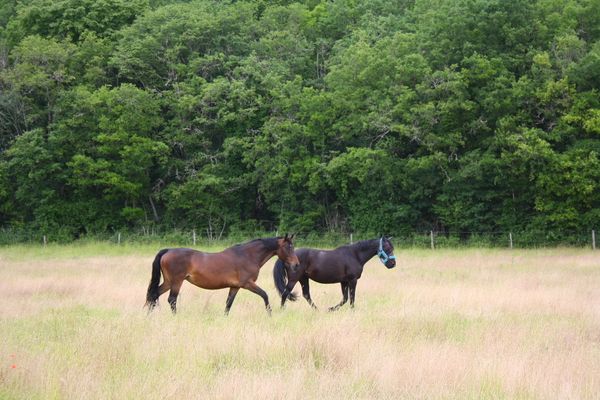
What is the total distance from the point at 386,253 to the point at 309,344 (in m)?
5.17

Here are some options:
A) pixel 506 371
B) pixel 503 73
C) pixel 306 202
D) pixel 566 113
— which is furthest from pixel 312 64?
pixel 506 371

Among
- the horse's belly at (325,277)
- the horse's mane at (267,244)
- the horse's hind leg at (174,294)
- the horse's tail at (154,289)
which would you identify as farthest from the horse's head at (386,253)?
the horse's tail at (154,289)

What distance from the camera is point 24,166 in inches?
1558

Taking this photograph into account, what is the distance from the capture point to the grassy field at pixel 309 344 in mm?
6457

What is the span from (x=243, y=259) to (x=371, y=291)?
4.36 m

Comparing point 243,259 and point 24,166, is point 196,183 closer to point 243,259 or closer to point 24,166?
point 24,166

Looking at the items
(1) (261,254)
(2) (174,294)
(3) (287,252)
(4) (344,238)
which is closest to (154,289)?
(2) (174,294)

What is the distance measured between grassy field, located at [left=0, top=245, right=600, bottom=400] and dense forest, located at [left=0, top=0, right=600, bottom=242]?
18251mm

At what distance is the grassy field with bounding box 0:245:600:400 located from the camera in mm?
6457

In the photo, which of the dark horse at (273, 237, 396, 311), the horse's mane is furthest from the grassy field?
the horse's mane

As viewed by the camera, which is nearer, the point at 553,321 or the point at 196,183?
the point at 553,321

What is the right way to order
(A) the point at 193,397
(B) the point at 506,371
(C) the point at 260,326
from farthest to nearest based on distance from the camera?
(C) the point at 260,326 < (B) the point at 506,371 < (A) the point at 193,397

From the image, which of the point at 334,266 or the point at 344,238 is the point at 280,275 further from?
the point at 344,238

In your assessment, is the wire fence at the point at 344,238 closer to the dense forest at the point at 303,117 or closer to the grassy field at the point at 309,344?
the dense forest at the point at 303,117
